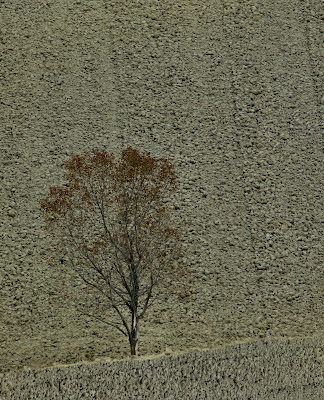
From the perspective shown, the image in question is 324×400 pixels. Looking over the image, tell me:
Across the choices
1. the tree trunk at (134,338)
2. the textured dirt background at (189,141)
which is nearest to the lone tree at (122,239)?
the tree trunk at (134,338)

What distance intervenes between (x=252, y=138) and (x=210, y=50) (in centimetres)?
515

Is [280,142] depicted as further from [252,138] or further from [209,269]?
[209,269]

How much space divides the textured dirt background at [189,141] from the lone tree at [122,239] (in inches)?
22.4

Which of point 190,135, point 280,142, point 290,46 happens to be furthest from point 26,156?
point 290,46

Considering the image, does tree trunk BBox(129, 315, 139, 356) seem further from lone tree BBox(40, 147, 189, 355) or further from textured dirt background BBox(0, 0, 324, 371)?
textured dirt background BBox(0, 0, 324, 371)

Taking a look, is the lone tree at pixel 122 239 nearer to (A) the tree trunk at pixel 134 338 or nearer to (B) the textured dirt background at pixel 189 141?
(A) the tree trunk at pixel 134 338

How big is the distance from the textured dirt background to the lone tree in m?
0.57

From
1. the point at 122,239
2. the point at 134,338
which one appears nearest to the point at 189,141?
the point at 122,239

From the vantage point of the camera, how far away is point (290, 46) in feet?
75.3

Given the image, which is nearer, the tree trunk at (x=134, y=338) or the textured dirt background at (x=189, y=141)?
the tree trunk at (x=134, y=338)

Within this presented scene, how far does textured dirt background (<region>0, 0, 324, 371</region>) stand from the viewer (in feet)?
46.8

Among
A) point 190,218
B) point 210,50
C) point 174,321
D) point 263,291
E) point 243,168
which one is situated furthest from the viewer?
point 210,50

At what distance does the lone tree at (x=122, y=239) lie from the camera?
1271 cm

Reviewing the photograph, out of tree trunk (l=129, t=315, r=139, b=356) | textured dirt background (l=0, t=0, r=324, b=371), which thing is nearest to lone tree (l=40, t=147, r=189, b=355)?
tree trunk (l=129, t=315, r=139, b=356)
